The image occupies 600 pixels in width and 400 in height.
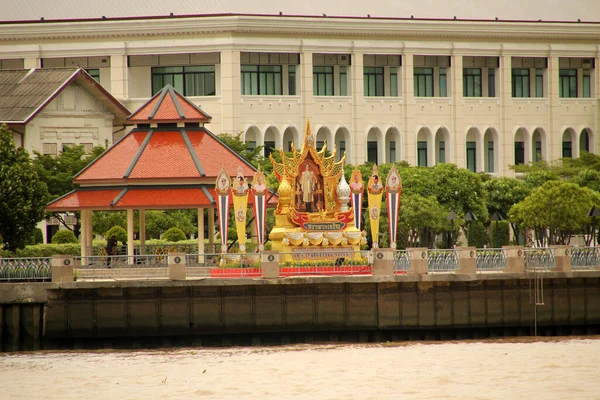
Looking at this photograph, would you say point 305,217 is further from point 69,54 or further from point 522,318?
point 69,54

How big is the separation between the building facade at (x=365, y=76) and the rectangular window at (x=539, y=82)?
0.13 metres

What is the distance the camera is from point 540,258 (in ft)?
177

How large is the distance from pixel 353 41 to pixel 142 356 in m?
56.1

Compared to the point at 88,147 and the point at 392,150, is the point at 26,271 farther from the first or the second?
the point at 392,150

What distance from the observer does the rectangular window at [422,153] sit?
105062 mm

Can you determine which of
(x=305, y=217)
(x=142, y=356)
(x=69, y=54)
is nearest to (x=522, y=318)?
(x=305, y=217)

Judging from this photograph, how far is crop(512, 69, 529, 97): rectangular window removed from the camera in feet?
352

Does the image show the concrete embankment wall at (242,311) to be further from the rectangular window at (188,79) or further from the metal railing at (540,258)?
the rectangular window at (188,79)

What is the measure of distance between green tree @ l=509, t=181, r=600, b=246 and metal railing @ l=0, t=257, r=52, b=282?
30.1 meters

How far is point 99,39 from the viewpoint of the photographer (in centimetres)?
9881

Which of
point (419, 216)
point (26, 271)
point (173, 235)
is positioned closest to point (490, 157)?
point (419, 216)

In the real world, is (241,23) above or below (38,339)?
above

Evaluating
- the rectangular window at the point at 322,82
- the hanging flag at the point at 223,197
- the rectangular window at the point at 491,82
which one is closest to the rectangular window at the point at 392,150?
the rectangular window at the point at 322,82

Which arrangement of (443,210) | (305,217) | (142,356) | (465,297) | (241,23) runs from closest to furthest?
(142,356)
(465,297)
(305,217)
(443,210)
(241,23)
